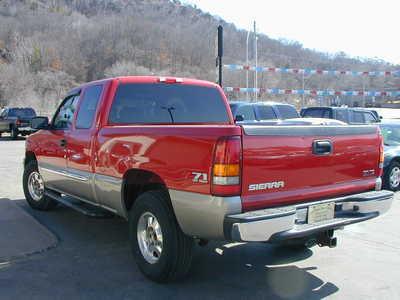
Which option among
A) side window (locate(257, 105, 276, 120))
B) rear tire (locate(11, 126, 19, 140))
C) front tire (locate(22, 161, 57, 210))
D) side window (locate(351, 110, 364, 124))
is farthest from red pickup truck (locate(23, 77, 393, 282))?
rear tire (locate(11, 126, 19, 140))

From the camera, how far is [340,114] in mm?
14992

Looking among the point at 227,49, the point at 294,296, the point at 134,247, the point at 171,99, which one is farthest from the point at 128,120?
the point at 227,49

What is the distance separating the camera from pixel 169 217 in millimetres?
3834

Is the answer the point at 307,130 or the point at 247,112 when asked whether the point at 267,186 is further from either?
the point at 247,112

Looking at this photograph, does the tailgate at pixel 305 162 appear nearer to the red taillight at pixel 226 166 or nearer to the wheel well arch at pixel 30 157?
the red taillight at pixel 226 166

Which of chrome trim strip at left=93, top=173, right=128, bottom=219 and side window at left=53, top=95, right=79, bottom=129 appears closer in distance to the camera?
chrome trim strip at left=93, top=173, right=128, bottom=219

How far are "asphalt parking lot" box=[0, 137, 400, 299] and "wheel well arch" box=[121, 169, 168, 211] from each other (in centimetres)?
69

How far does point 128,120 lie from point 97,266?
1.59 m

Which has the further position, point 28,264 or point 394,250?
Result: point 394,250

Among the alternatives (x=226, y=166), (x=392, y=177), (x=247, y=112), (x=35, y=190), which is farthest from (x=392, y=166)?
(x=35, y=190)

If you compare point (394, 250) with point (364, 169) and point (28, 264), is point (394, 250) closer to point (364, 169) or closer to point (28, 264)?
point (364, 169)

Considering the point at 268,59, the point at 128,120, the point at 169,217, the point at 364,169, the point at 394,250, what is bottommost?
the point at 394,250

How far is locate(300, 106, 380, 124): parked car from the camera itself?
14727 mm

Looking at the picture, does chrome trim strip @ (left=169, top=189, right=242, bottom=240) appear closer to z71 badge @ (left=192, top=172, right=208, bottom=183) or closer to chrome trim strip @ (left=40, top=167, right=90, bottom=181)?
z71 badge @ (left=192, top=172, right=208, bottom=183)
